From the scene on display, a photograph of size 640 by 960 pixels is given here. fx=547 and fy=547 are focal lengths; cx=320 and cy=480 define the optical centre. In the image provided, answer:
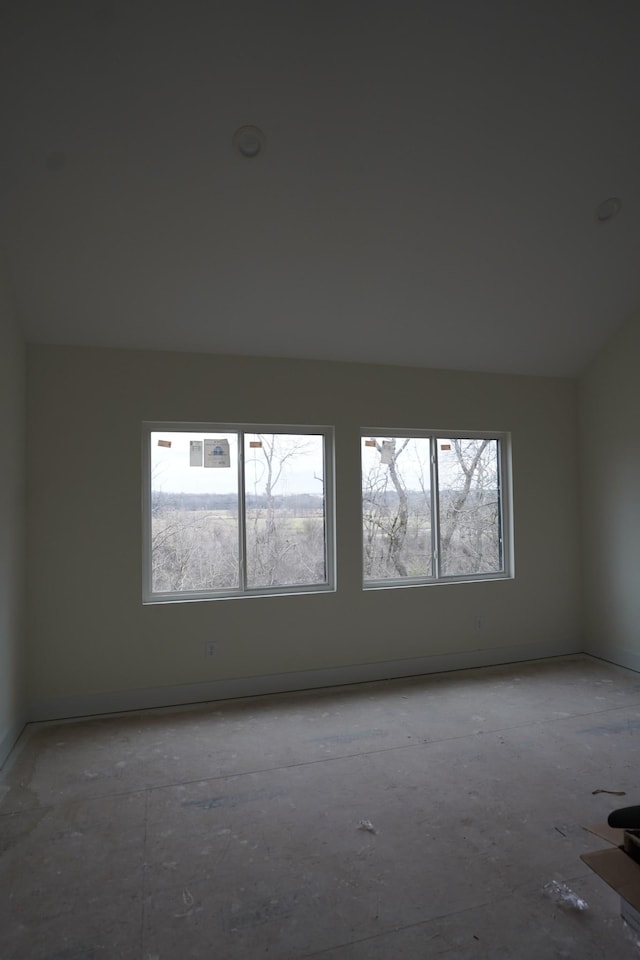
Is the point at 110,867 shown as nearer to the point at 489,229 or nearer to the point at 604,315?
the point at 489,229

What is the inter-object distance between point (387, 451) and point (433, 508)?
25.9 inches

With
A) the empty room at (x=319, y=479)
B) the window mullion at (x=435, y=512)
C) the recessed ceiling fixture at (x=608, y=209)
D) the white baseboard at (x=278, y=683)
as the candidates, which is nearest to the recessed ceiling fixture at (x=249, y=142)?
the empty room at (x=319, y=479)

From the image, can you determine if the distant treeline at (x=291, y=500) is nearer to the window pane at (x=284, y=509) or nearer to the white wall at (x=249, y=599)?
the window pane at (x=284, y=509)

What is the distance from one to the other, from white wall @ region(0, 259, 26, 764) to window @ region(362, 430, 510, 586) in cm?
250

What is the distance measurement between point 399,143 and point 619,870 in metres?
3.23

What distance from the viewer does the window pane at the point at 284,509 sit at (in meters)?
4.27

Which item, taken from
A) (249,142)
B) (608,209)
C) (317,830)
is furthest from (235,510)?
(608,209)

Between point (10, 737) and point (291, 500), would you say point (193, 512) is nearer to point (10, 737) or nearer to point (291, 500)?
point (291, 500)

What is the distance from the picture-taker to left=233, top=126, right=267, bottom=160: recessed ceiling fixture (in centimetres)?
262

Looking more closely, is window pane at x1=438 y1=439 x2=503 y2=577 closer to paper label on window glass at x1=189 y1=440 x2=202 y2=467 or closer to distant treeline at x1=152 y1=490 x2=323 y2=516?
distant treeline at x1=152 y1=490 x2=323 y2=516

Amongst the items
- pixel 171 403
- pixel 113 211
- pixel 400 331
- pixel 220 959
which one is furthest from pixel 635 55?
pixel 220 959

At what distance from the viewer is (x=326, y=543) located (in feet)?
14.5

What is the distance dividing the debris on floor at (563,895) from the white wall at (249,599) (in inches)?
91.1

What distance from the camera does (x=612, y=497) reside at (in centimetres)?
476
